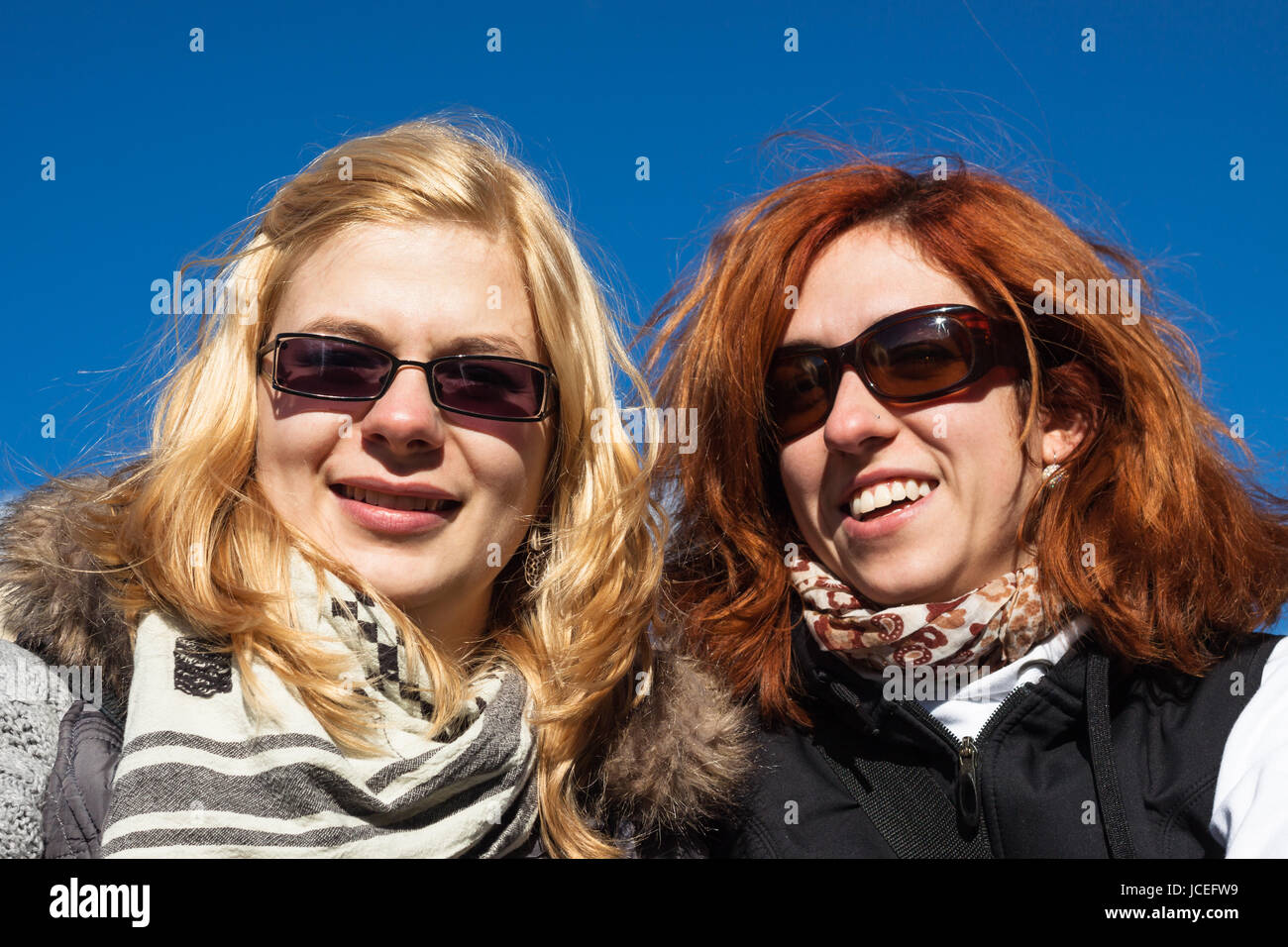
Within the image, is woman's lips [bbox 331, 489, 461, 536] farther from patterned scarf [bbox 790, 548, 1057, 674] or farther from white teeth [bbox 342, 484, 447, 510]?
patterned scarf [bbox 790, 548, 1057, 674]

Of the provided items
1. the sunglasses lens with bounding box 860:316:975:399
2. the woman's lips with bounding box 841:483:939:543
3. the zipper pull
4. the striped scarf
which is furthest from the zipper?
the striped scarf

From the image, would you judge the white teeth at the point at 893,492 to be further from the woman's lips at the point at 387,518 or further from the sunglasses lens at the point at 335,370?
the sunglasses lens at the point at 335,370

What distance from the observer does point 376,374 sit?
7.70ft

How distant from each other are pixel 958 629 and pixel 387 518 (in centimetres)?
140

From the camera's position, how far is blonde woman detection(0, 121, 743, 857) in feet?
6.85

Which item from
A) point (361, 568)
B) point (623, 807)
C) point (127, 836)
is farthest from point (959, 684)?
point (127, 836)

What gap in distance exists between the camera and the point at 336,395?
2324 mm

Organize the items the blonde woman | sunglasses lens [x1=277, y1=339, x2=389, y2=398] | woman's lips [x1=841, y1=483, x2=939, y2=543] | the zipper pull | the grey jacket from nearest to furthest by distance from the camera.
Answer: the grey jacket < the blonde woman < sunglasses lens [x1=277, y1=339, x2=389, y2=398] < the zipper pull < woman's lips [x1=841, y1=483, x2=939, y2=543]

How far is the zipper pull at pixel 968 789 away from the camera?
8.00 feet

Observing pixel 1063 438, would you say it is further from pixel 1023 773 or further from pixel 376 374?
pixel 376 374

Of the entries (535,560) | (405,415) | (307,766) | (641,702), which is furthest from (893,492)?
(307,766)

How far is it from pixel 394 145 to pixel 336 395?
2.60 ft

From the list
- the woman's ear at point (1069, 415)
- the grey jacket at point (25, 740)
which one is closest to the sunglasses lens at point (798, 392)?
the woman's ear at point (1069, 415)

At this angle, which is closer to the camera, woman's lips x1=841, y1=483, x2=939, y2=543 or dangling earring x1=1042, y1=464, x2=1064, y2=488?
woman's lips x1=841, y1=483, x2=939, y2=543
